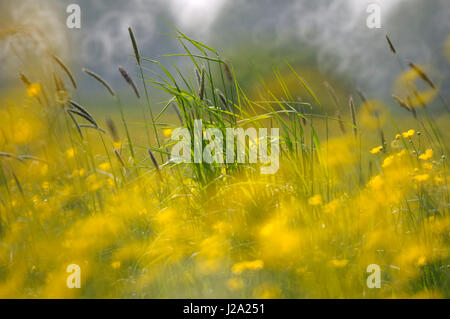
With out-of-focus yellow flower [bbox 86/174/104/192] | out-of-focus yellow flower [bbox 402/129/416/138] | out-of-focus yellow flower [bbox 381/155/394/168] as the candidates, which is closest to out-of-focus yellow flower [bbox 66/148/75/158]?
out-of-focus yellow flower [bbox 86/174/104/192]

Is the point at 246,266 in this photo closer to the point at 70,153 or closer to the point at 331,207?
the point at 331,207

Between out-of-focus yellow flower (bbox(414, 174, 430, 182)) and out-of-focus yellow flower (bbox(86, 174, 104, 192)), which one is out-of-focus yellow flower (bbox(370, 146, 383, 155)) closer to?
out-of-focus yellow flower (bbox(414, 174, 430, 182))

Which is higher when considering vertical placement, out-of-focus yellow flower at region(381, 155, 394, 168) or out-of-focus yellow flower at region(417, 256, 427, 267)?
out-of-focus yellow flower at region(381, 155, 394, 168)

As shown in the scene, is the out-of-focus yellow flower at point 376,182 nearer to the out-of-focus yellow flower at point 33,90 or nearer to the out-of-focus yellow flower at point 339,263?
the out-of-focus yellow flower at point 339,263

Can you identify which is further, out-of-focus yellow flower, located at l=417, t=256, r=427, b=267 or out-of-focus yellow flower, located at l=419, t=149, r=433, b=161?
out-of-focus yellow flower, located at l=419, t=149, r=433, b=161

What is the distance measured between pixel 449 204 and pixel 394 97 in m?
0.59

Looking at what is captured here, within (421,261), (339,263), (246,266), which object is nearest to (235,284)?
(246,266)

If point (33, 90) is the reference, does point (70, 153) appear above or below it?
below

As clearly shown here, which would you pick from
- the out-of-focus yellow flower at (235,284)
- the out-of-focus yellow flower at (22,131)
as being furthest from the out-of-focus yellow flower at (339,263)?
the out-of-focus yellow flower at (22,131)

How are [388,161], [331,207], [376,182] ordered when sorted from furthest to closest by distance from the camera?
[388,161], [376,182], [331,207]

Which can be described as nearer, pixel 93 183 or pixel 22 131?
pixel 93 183
